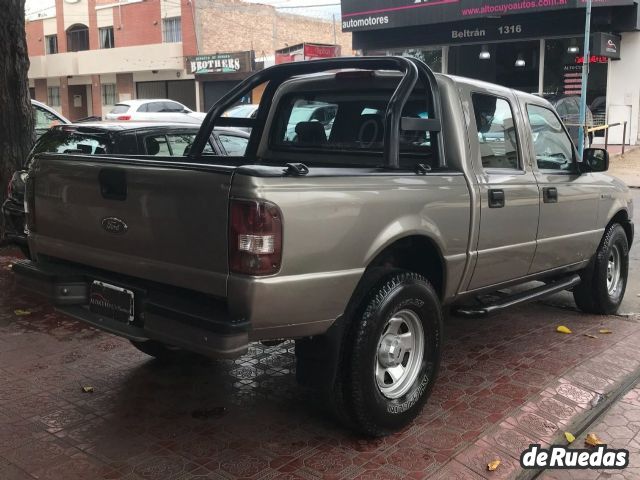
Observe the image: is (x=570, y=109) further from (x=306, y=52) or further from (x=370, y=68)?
(x=370, y=68)

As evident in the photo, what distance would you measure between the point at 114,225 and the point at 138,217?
0.70 feet

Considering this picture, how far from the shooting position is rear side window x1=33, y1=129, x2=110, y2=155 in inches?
269

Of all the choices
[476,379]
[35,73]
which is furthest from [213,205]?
[35,73]

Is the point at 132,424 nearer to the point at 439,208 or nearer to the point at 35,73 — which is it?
the point at 439,208

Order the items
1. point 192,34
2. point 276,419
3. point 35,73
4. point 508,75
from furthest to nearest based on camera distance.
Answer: point 35,73 → point 192,34 → point 508,75 → point 276,419

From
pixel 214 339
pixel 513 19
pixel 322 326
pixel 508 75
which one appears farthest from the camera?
pixel 508 75

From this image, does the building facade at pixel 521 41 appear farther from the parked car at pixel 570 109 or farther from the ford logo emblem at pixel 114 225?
the ford logo emblem at pixel 114 225

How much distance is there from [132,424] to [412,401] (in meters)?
1.56

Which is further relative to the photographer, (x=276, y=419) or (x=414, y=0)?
(x=414, y=0)

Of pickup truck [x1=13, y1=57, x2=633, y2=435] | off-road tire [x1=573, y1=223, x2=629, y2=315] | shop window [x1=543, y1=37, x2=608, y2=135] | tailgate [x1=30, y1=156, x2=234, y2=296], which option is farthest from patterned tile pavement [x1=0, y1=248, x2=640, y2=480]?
shop window [x1=543, y1=37, x2=608, y2=135]

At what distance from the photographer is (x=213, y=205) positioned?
3.02m

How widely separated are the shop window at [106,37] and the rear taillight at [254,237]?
1532 inches

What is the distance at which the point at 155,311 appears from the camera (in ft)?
10.6

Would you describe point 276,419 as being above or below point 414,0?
below
